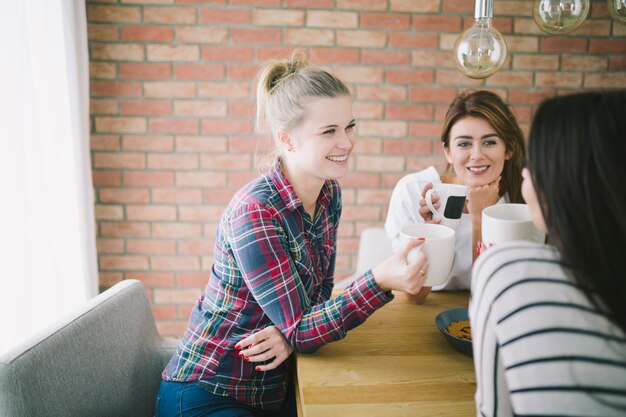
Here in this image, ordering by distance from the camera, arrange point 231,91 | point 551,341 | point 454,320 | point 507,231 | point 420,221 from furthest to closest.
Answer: point 231,91 → point 420,221 → point 454,320 → point 507,231 → point 551,341

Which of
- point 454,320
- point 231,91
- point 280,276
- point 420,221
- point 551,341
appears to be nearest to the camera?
point 551,341

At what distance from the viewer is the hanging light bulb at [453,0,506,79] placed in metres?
1.25

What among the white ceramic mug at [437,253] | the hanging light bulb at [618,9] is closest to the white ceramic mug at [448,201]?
the white ceramic mug at [437,253]

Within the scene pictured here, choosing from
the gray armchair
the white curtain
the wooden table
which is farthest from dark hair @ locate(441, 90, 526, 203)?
the white curtain

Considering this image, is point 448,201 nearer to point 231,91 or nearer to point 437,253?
point 437,253

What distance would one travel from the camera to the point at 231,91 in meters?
2.44

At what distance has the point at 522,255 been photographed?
0.68 meters

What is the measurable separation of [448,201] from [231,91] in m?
1.47

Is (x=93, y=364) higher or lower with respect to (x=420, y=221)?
lower

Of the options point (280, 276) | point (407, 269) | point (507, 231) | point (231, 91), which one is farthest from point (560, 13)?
point (231, 91)

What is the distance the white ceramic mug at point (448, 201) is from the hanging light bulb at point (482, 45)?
0.31 meters

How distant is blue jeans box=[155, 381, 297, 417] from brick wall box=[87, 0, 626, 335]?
4.24ft

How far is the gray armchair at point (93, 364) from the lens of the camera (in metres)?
0.98

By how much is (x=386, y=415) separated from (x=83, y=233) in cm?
161
